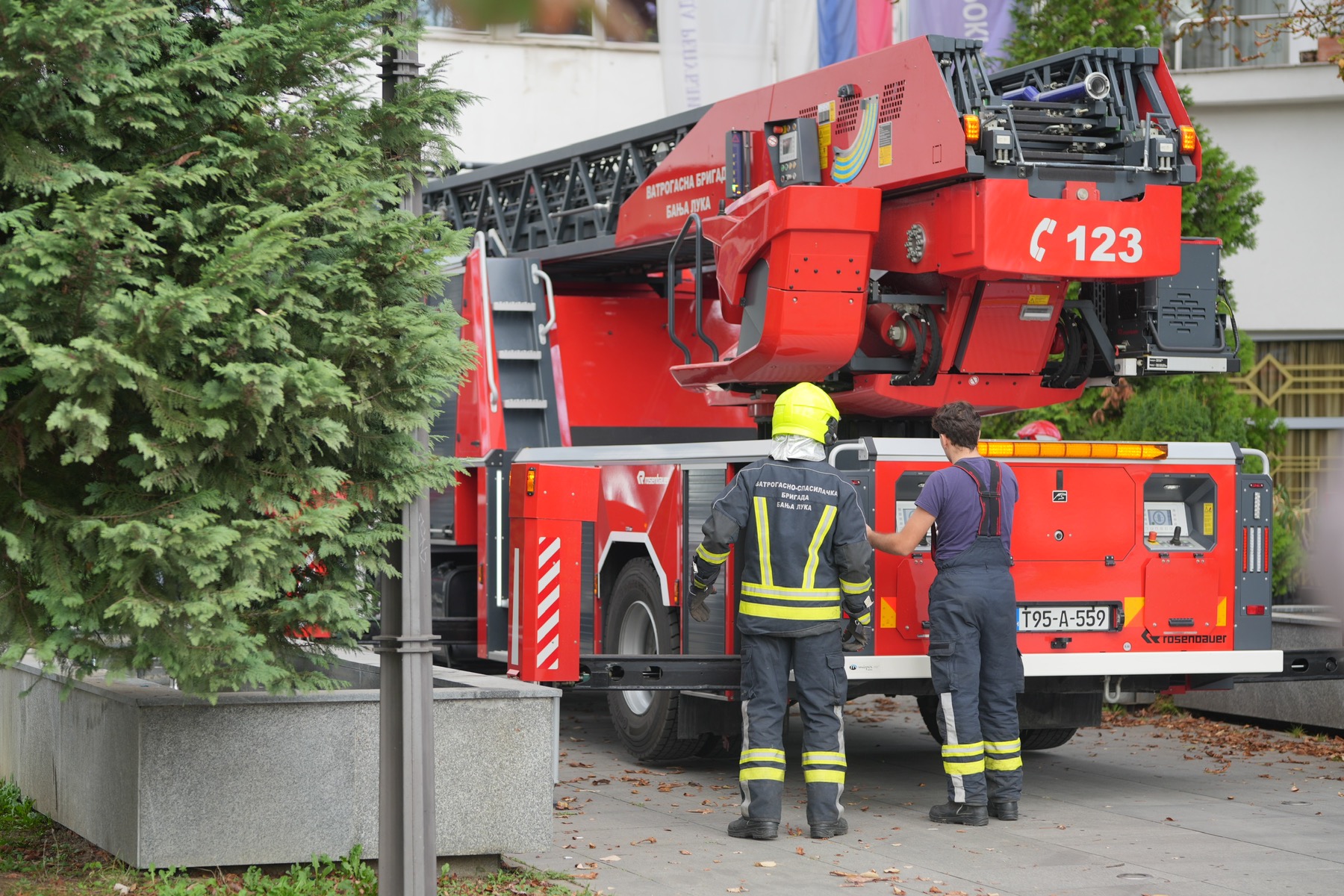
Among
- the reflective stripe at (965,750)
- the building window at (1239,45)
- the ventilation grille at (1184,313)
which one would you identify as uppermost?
the building window at (1239,45)

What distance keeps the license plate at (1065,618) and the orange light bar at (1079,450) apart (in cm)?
71

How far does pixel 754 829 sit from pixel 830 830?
33cm

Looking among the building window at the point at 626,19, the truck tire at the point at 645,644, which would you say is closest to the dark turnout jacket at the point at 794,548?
the truck tire at the point at 645,644

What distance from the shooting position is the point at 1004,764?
7.54 metres

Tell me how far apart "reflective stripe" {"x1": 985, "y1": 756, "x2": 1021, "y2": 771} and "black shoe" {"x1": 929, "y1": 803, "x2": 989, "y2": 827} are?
202mm

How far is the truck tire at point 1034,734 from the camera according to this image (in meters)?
9.42

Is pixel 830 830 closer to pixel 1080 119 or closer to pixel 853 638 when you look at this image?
pixel 853 638

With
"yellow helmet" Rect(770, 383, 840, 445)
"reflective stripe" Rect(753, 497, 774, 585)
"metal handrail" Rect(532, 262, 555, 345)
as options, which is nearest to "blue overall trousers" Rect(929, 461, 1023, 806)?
"yellow helmet" Rect(770, 383, 840, 445)

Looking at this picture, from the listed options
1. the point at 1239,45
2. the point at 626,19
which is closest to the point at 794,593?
the point at 626,19

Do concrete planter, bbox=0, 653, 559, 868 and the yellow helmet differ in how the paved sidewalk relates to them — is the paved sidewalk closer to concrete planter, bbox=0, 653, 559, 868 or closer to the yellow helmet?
concrete planter, bbox=0, 653, 559, 868

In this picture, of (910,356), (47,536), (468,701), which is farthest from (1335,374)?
(47,536)

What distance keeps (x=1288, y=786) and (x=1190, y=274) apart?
271 centimetres

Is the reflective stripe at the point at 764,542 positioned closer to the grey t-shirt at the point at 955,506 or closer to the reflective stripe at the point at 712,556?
the reflective stripe at the point at 712,556

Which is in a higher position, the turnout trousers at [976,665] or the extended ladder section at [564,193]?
the extended ladder section at [564,193]
